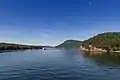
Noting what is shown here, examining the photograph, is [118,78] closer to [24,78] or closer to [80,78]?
[80,78]

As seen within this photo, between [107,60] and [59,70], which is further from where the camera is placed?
[107,60]

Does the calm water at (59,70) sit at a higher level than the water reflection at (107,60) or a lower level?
lower

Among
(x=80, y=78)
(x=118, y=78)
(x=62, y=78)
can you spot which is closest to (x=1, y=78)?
(x=62, y=78)

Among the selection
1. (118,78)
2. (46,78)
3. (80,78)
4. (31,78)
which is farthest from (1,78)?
(118,78)

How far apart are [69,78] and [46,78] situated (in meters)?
4.97

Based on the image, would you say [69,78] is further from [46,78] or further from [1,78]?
[1,78]

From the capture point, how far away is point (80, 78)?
46562mm

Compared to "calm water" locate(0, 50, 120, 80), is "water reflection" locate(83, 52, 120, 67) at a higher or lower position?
higher

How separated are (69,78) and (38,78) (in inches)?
263

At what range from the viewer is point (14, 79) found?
44.8 m

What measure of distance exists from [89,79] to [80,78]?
→ 211 cm

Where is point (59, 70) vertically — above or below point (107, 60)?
below

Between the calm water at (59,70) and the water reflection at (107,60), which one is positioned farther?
the water reflection at (107,60)

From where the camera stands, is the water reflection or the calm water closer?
Answer: the calm water
